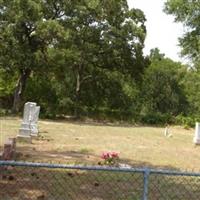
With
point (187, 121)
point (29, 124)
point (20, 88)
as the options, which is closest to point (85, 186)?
point (29, 124)

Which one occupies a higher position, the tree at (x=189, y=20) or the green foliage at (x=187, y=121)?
the tree at (x=189, y=20)

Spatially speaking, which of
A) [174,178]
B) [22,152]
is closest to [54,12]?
[22,152]

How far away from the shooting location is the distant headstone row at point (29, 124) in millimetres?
17328

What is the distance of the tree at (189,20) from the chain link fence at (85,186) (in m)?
28.0

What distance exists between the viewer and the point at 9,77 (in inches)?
1698

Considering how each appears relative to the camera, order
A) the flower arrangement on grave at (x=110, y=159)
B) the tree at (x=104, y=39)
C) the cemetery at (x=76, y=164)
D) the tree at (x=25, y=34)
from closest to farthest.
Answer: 1. the cemetery at (x=76, y=164)
2. the flower arrangement on grave at (x=110, y=159)
3. the tree at (x=25, y=34)
4. the tree at (x=104, y=39)

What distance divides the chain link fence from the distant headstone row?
6.67m

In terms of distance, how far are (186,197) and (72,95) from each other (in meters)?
34.4

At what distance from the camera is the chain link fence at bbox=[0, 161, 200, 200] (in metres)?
8.66

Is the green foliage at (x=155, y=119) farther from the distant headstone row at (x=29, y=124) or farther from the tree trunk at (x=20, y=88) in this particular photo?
the distant headstone row at (x=29, y=124)

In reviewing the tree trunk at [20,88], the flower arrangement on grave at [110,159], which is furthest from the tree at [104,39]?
the flower arrangement on grave at [110,159]

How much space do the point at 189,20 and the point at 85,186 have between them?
1218 inches

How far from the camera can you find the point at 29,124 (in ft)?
59.1

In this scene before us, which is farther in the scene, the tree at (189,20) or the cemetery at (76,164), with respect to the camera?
the tree at (189,20)
